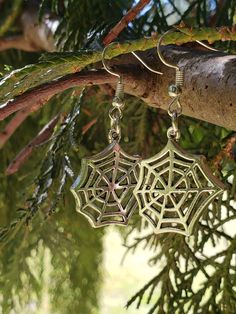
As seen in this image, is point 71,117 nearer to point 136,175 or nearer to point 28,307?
point 136,175

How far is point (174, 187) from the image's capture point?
51 centimetres

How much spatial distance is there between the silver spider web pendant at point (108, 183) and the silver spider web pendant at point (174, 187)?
0.02m

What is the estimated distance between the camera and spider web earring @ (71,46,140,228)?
535 millimetres

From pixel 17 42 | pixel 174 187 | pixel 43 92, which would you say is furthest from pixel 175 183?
pixel 17 42

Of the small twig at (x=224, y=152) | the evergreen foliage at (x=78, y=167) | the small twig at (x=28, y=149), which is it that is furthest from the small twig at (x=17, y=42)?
the small twig at (x=224, y=152)

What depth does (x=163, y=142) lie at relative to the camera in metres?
0.87

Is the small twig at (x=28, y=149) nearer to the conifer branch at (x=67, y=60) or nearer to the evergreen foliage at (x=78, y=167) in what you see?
the evergreen foliage at (x=78, y=167)

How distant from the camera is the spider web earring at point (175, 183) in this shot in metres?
0.49

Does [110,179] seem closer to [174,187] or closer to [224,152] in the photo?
[174,187]

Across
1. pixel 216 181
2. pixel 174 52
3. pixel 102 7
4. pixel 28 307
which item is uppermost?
pixel 102 7

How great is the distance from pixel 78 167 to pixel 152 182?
432 mm

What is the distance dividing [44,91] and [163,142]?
394 mm

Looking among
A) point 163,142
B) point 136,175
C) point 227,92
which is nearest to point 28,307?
point 163,142

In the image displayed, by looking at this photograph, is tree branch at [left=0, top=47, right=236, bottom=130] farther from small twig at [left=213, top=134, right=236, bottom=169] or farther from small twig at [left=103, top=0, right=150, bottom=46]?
small twig at [left=213, top=134, right=236, bottom=169]
